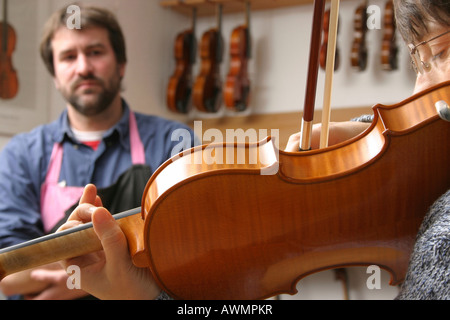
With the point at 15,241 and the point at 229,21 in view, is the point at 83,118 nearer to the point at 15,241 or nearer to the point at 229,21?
the point at 15,241

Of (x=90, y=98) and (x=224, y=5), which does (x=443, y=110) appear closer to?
(x=90, y=98)

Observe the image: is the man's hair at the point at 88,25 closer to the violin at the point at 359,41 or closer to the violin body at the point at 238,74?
the violin body at the point at 238,74

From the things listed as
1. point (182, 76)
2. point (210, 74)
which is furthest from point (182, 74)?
point (210, 74)

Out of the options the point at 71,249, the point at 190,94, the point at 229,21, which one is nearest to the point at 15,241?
the point at 71,249

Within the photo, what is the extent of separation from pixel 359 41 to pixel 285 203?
2003mm

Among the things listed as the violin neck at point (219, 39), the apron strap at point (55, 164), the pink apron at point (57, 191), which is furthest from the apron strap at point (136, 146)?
the violin neck at point (219, 39)

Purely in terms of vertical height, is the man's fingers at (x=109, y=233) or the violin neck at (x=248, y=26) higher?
the violin neck at (x=248, y=26)

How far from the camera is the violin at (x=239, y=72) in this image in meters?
2.61

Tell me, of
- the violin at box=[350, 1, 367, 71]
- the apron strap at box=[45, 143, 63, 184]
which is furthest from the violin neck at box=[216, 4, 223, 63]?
the apron strap at box=[45, 143, 63, 184]

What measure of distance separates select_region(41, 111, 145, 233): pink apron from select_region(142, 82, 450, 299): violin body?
101 cm

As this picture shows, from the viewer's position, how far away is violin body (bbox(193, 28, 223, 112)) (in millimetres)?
2650

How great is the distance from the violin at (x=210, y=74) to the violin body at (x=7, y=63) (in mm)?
909

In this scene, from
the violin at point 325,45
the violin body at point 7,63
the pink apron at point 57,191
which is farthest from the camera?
the violin at point 325,45
